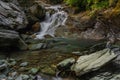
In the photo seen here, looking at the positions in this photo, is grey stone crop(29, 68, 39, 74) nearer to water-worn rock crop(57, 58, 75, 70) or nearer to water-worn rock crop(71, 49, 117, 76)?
water-worn rock crop(57, 58, 75, 70)

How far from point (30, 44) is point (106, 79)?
5.78m

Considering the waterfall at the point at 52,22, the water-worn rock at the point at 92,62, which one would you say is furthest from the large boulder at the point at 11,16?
the water-worn rock at the point at 92,62

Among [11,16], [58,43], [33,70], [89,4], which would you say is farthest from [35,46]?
[89,4]

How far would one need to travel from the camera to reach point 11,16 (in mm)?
13742

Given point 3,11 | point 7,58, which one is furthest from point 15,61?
A: point 3,11

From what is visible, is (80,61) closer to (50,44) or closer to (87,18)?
(50,44)

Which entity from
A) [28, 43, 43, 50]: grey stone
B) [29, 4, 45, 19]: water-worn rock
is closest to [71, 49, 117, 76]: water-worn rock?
[28, 43, 43, 50]: grey stone

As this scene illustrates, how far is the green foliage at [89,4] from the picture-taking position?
1426cm

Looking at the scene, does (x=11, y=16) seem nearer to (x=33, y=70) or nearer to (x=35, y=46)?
(x=35, y=46)

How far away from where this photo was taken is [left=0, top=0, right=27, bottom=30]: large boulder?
12949 millimetres

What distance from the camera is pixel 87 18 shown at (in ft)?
47.8

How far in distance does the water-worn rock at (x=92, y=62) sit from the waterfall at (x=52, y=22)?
22.2 ft

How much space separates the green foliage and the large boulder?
150 inches

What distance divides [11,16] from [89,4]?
502 cm
